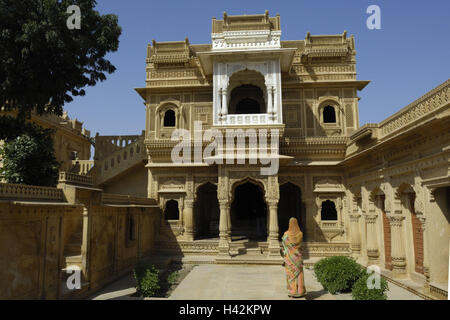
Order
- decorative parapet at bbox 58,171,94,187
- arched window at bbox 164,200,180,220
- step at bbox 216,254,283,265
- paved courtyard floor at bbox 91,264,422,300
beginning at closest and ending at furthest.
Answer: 1. decorative parapet at bbox 58,171,94,187
2. paved courtyard floor at bbox 91,264,422,300
3. step at bbox 216,254,283,265
4. arched window at bbox 164,200,180,220

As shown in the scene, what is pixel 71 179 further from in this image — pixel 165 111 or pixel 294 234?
pixel 165 111

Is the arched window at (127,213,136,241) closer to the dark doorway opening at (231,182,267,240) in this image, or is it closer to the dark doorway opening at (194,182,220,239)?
the dark doorway opening at (194,182,220,239)

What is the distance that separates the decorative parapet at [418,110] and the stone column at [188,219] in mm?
8499

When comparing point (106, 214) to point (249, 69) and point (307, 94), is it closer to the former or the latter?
point (249, 69)

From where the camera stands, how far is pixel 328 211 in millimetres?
15008

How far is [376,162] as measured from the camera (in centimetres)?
1127

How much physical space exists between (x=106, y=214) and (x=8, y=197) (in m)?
4.23

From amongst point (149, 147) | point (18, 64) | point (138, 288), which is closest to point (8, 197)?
point (138, 288)

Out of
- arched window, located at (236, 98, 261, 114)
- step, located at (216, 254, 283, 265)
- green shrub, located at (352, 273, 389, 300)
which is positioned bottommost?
step, located at (216, 254, 283, 265)

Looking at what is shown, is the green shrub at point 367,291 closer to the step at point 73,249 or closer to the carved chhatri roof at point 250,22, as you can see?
the step at point 73,249

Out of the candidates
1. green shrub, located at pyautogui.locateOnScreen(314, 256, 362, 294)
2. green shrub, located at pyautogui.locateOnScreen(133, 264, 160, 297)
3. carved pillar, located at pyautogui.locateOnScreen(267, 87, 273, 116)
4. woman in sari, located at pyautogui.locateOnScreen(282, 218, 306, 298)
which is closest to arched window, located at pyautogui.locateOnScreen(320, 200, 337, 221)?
carved pillar, located at pyautogui.locateOnScreen(267, 87, 273, 116)

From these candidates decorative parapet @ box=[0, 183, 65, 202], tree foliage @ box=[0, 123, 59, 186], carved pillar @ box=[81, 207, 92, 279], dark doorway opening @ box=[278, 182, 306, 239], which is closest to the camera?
decorative parapet @ box=[0, 183, 65, 202]

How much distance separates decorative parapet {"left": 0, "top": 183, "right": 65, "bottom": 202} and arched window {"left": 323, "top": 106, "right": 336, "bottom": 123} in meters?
12.2

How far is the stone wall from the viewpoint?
6461mm
